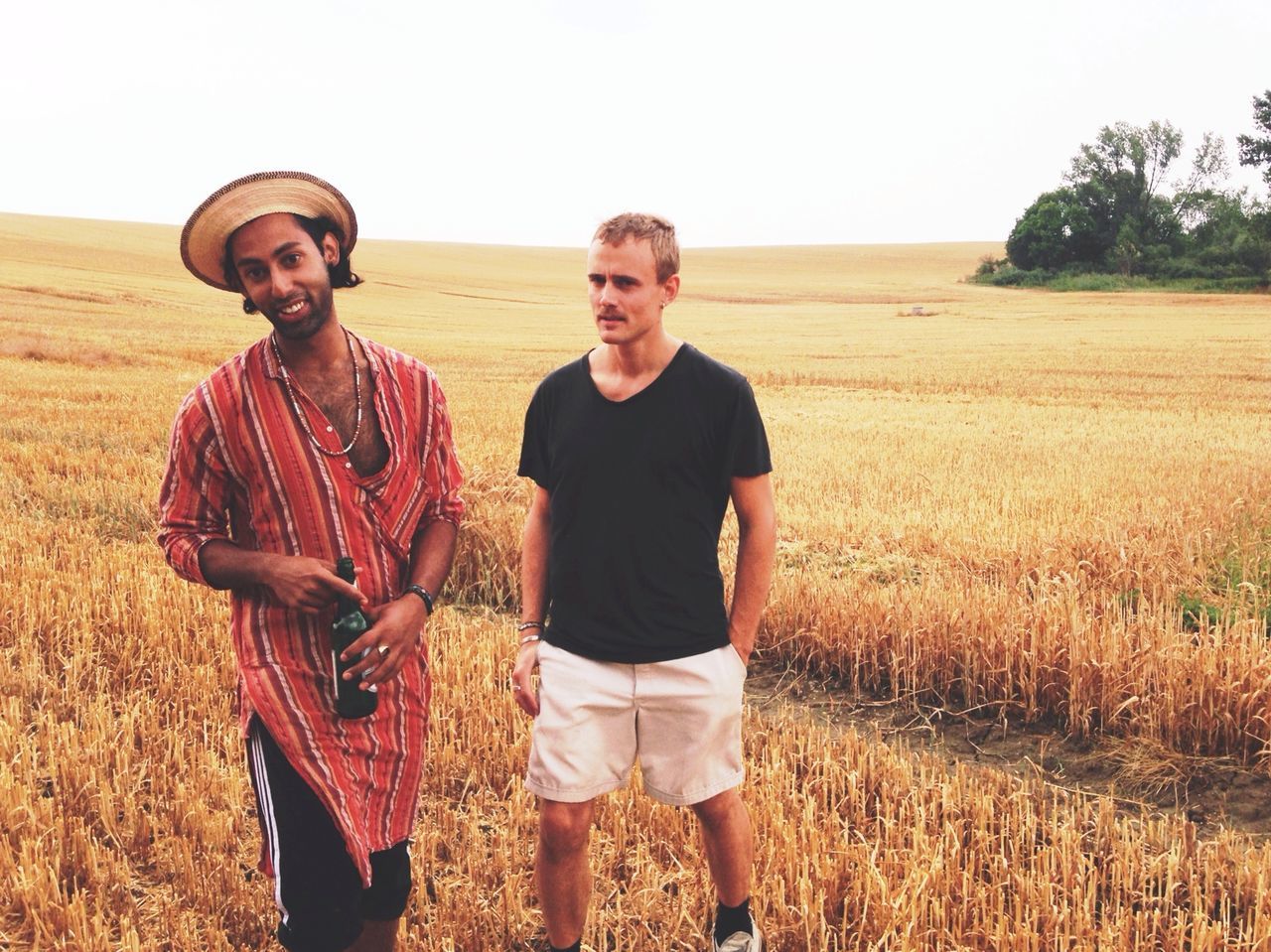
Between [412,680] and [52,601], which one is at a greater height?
[412,680]

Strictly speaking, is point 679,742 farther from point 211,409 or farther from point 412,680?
point 211,409

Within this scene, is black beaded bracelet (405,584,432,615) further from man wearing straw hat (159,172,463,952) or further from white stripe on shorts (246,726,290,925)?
white stripe on shorts (246,726,290,925)

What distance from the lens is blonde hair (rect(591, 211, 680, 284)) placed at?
2775mm

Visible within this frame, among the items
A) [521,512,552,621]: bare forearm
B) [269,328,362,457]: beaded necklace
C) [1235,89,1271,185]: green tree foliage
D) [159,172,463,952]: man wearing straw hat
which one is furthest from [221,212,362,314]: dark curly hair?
[1235,89,1271,185]: green tree foliage

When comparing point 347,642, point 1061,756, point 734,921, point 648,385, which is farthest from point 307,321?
point 1061,756

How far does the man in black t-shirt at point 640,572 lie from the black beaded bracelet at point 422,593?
0.40m

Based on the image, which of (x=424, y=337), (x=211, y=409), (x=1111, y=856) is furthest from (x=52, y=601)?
(x=424, y=337)

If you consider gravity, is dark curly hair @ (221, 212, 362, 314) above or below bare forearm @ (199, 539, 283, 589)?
above

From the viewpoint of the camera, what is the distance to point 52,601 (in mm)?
6043

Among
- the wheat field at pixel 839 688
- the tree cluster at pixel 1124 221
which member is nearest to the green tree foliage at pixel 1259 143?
the tree cluster at pixel 1124 221

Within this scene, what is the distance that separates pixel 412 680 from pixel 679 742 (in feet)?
2.41

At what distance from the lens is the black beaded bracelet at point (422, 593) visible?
8.69 ft

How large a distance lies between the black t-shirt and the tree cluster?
68.9 metres

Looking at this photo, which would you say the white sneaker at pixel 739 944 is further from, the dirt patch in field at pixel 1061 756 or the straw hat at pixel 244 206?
the straw hat at pixel 244 206
